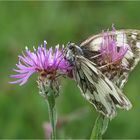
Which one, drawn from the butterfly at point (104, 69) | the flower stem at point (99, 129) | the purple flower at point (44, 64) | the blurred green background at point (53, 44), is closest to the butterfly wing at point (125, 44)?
the butterfly at point (104, 69)

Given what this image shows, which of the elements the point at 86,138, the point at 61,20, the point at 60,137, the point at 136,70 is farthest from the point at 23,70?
the point at 61,20

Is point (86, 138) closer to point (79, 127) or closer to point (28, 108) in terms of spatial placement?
point (79, 127)

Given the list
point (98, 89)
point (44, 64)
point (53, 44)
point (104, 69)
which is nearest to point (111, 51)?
point (104, 69)

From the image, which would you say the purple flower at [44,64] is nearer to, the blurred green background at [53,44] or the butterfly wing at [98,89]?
the butterfly wing at [98,89]

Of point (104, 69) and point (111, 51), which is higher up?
point (111, 51)

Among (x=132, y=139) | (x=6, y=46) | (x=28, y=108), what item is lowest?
(x=132, y=139)

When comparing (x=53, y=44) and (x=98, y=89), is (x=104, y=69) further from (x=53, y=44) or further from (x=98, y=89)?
(x=53, y=44)
